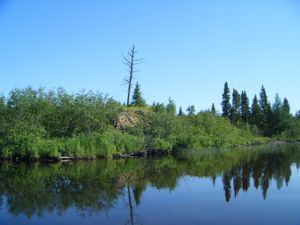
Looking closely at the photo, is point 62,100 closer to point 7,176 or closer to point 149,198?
point 7,176

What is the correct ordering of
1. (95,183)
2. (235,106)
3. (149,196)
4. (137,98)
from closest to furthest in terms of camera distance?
1. (149,196)
2. (95,183)
3. (137,98)
4. (235,106)

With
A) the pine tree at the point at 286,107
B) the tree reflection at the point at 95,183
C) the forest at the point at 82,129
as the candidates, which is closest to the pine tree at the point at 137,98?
the forest at the point at 82,129

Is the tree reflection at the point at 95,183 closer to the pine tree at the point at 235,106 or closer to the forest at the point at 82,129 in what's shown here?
the forest at the point at 82,129

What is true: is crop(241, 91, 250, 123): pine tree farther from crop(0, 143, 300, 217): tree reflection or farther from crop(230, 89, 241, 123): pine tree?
crop(0, 143, 300, 217): tree reflection

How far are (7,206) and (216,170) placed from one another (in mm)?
13411

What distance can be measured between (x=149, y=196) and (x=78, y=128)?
69.7ft

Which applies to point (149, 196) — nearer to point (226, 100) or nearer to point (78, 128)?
point (78, 128)

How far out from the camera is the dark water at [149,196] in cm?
1146

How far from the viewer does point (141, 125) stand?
38750mm

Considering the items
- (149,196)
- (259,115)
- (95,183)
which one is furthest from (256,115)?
(149,196)

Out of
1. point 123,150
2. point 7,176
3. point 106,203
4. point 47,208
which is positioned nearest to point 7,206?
point 47,208

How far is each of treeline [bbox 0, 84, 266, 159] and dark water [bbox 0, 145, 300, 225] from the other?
718 centimetres

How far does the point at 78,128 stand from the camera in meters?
35.0

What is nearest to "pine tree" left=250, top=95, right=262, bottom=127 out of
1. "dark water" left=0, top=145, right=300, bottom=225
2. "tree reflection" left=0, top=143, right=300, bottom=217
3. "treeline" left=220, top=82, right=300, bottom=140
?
"treeline" left=220, top=82, right=300, bottom=140
